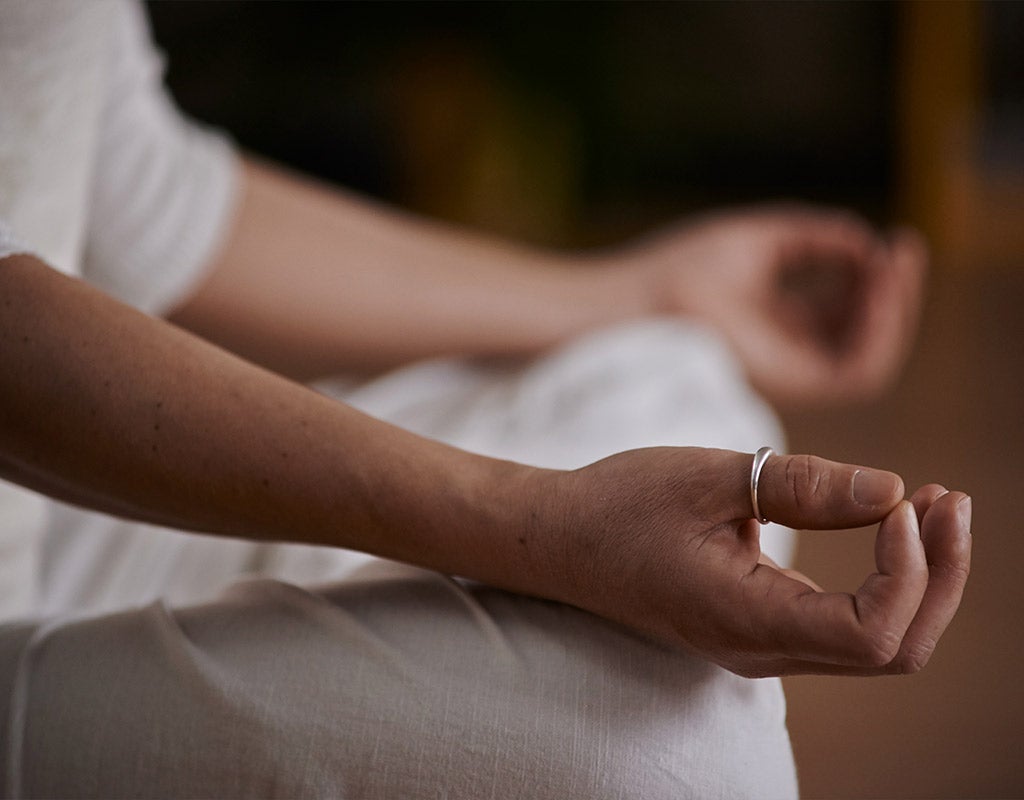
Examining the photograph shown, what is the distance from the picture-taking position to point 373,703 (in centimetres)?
37

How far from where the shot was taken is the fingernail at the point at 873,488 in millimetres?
311

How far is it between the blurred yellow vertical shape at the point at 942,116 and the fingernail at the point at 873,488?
2.31 meters

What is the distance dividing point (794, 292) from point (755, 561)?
2.56 ft

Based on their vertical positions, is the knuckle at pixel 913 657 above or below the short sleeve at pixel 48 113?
below

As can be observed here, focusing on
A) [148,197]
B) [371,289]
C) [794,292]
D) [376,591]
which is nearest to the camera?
[376,591]

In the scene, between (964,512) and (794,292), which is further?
(794,292)

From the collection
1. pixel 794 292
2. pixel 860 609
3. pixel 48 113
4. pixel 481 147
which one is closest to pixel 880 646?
pixel 860 609

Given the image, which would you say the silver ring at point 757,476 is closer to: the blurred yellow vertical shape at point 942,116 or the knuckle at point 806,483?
the knuckle at point 806,483

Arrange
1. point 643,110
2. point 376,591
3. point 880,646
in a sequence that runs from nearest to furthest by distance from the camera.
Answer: point 880,646 → point 376,591 → point 643,110

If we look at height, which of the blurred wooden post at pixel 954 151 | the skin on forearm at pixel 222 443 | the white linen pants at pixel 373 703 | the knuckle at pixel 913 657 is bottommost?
the white linen pants at pixel 373 703

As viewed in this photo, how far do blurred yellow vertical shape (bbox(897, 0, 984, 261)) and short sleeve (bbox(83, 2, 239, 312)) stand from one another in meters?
2.04

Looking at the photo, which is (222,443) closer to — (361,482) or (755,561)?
(361,482)

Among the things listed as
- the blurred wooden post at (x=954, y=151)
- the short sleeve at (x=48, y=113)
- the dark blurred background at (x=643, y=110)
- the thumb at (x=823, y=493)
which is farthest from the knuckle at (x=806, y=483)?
the blurred wooden post at (x=954, y=151)

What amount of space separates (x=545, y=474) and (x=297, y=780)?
14 cm
